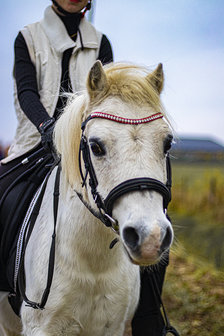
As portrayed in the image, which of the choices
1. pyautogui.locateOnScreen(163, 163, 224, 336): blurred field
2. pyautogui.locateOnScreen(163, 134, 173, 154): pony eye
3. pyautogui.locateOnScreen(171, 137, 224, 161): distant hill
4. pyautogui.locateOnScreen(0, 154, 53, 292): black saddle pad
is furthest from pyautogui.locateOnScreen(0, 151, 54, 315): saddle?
pyautogui.locateOnScreen(171, 137, 224, 161): distant hill

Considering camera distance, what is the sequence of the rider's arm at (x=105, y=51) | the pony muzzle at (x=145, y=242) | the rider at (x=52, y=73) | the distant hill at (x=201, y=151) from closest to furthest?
1. the pony muzzle at (x=145, y=242)
2. the rider at (x=52, y=73)
3. the rider's arm at (x=105, y=51)
4. the distant hill at (x=201, y=151)

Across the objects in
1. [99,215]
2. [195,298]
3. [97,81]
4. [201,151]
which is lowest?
[201,151]

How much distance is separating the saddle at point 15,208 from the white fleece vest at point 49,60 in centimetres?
28

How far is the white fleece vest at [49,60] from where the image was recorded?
11.0 feet

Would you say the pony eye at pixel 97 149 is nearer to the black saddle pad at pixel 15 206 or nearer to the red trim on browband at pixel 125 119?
the red trim on browband at pixel 125 119

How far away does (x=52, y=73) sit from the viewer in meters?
3.38

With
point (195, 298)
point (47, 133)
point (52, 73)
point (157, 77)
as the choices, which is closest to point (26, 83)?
point (52, 73)

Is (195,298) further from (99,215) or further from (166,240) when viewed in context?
(166,240)

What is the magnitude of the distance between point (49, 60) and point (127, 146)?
1.63 meters

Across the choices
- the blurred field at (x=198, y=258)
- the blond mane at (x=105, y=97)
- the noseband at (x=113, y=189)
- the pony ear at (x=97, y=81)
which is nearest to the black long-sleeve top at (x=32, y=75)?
the blond mane at (x=105, y=97)

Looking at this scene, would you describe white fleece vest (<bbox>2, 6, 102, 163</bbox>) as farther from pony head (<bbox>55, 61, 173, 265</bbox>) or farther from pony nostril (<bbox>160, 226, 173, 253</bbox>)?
pony nostril (<bbox>160, 226, 173, 253</bbox>)

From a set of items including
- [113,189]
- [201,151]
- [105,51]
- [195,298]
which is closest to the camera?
[113,189]

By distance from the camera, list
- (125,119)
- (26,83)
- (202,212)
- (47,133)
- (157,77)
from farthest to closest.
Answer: (202,212)
(26,83)
(47,133)
(157,77)
(125,119)

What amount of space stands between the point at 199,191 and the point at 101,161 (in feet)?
21.5
